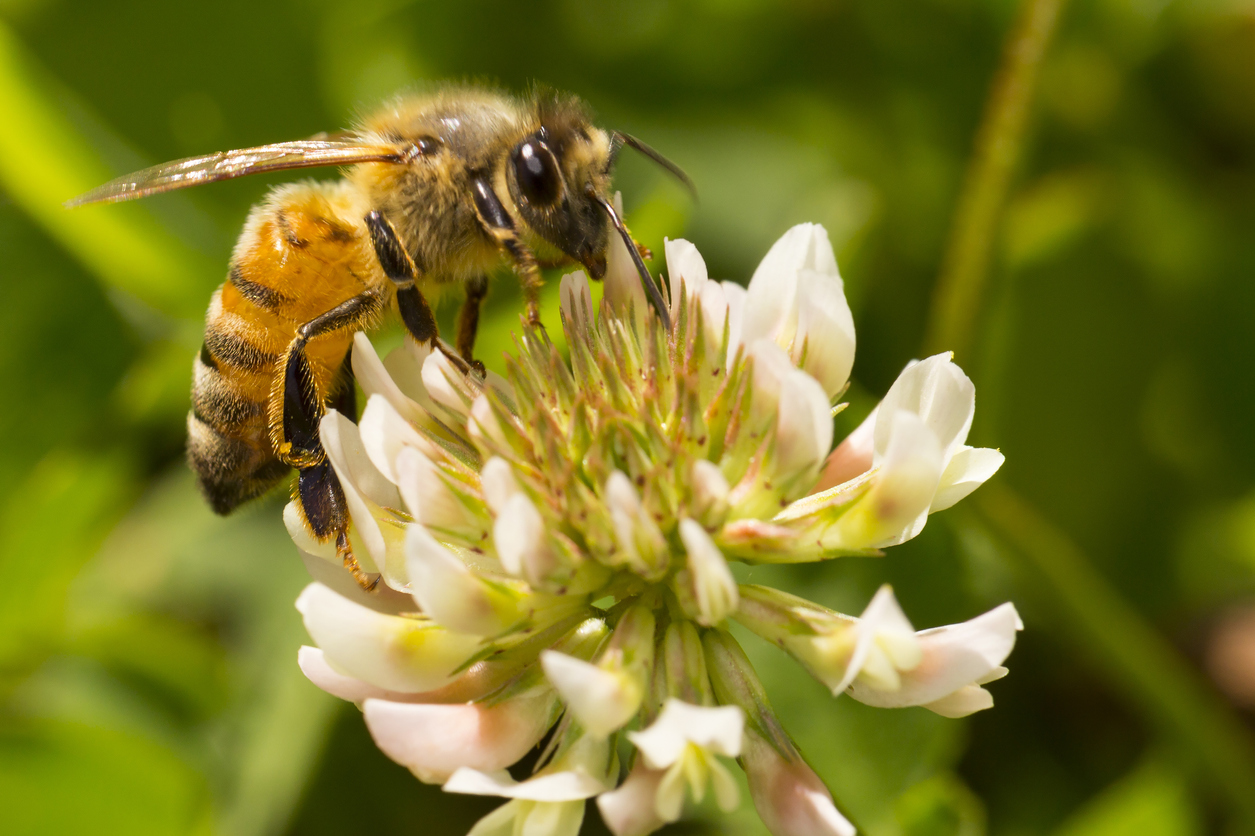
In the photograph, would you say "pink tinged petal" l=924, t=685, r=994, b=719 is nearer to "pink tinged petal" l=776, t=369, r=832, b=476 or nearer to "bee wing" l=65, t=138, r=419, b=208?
"pink tinged petal" l=776, t=369, r=832, b=476

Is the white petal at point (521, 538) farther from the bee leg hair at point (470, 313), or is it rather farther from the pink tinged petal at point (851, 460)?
the bee leg hair at point (470, 313)

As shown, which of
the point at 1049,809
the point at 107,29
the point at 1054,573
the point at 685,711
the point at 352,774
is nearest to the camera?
the point at 685,711

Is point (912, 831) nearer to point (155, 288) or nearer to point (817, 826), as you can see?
point (817, 826)

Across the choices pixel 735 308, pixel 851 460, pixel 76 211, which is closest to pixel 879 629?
pixel 851 460

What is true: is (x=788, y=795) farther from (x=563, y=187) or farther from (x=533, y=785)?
(x=563, y=187)

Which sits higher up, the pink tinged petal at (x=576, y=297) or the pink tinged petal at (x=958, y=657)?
the pink tinged petal at (x=576, y=297)

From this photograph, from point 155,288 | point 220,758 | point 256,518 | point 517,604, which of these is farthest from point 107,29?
point 517,604

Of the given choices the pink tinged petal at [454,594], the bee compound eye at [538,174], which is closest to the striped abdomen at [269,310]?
the bee compound eye at [538,174]
